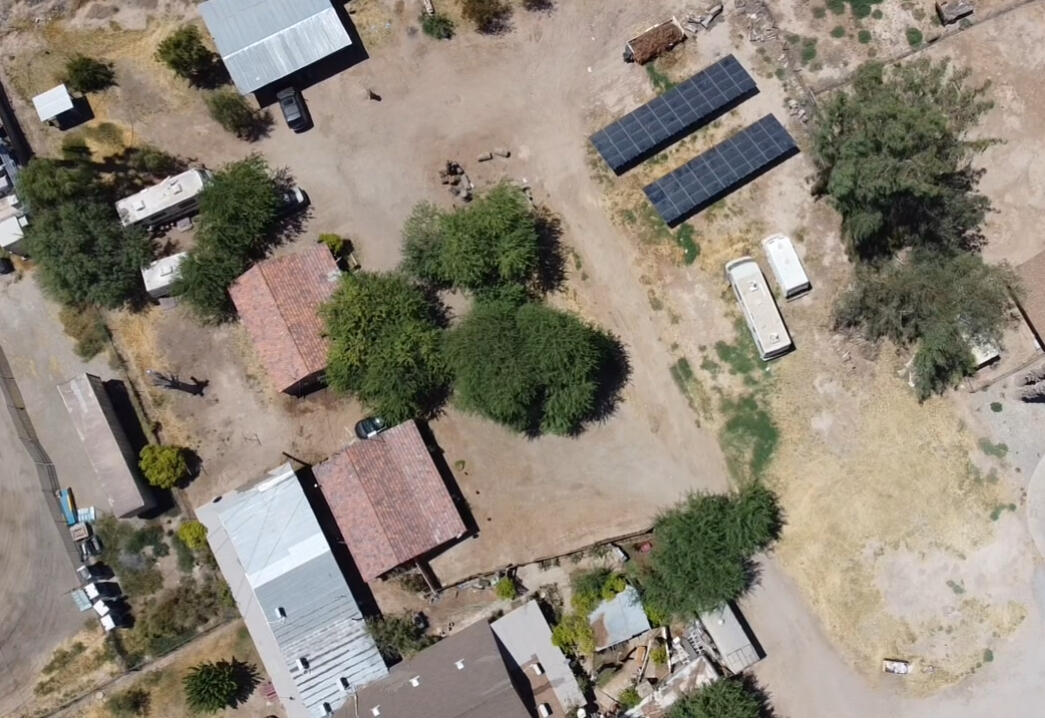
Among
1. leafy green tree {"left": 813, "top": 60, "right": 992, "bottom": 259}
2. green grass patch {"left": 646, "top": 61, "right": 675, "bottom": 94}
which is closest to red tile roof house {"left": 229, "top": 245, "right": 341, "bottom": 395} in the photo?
green grass patch {"left": 646, "top": 61, "right": 675, "bottom": 94}

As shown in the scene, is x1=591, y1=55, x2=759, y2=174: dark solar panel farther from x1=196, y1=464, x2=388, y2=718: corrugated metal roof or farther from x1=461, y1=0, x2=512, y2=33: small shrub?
x1=196, y1=464, x2=388, y2=718: corrugated metal roof

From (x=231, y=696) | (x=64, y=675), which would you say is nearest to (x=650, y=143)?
(x=231, y=696)

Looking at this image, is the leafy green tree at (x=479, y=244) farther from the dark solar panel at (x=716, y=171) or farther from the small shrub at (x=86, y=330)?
the small shrub at (x=86, y=330)

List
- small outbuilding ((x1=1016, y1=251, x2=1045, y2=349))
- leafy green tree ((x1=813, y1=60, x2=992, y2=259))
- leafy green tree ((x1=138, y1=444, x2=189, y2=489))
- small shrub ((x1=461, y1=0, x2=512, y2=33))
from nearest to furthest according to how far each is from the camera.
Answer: leafy green tree ((x1=813, y1=60, x2=992, y2=259))
small outbuilding ((x1=1016, y1=251, x2=1045, y2=349))
leafy green tree ((x1=138, y1=444, x2=189, y2=489))
small shrub ((x1=461, y1=0, x2=512, y2=33))

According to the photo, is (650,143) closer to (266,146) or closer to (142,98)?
→ (266,146)

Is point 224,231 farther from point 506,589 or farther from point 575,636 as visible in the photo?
point 575,636
